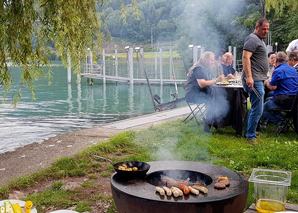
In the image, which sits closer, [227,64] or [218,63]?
[218,63]

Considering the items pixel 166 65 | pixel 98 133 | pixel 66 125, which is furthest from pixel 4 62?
pixel 166 65

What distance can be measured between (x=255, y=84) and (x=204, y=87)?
1.23m

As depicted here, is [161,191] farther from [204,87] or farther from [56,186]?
[204,87]

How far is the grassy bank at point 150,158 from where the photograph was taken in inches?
158

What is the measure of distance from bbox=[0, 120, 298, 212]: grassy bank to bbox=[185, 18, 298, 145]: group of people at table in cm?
39

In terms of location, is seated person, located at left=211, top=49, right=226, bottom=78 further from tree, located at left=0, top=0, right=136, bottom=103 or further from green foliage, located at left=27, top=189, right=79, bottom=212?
green foliage, located at left=27, top=189, right=79, bottom=212

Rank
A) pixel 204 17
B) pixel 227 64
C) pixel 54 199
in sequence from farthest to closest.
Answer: pixel 227 64 < pixel 204 17 < pixel 54 199

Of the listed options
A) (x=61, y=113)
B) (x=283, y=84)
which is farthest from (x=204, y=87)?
(x=61, y=113)

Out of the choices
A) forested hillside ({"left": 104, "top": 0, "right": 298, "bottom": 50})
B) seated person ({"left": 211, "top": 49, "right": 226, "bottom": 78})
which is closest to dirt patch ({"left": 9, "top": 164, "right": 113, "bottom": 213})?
forested hillside ({"left": 104, "top": 0, "right": 298, "bottom": 50})

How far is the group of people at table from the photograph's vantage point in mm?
5691

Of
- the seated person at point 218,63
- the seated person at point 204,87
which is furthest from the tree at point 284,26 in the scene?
the seated person at point 204,87

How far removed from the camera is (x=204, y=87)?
6750mm

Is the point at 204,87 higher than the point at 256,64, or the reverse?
the point at 256,64

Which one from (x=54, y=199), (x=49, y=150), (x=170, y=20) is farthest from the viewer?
(x=49, y=150)
